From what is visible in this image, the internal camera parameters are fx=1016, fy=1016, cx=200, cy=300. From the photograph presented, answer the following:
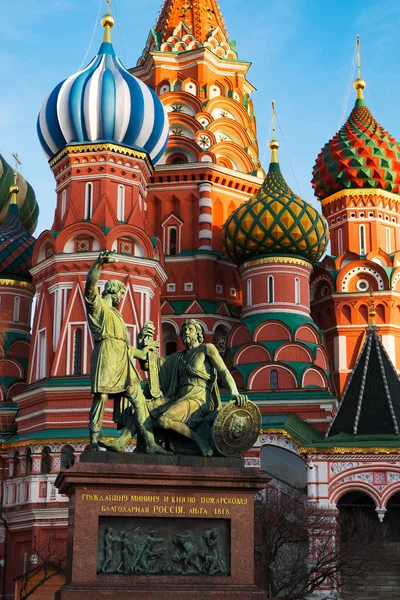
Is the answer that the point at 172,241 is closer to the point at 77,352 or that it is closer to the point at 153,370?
the point at 77,352

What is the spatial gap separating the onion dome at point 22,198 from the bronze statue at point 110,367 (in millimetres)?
30229

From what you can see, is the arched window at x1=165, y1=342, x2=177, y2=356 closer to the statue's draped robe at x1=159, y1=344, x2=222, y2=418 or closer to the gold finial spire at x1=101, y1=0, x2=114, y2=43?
the gold finial spire at x1=101, y1=0, x2=114, y2=43

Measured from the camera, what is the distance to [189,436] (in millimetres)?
12523

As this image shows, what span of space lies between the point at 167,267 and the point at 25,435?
8731 mm

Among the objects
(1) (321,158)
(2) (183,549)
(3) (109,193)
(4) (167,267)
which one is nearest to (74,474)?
(2) (183,549)

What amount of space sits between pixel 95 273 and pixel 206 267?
22970 millimetres

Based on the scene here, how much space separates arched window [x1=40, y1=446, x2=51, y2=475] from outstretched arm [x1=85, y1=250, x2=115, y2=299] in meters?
17.1

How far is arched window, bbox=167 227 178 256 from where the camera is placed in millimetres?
36250

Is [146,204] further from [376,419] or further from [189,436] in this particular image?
[189,436]

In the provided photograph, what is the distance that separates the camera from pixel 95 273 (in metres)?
12.5

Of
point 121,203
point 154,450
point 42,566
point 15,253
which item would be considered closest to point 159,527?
point 154,450

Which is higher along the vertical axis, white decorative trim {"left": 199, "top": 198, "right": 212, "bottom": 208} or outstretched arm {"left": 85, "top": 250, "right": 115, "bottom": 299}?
white decorative trim {"left": 199, "top": 198, "right": 212, "bottom": 208}

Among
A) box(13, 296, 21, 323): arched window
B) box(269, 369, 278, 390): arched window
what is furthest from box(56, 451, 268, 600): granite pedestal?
box(13, 296, 21, 323): arched window

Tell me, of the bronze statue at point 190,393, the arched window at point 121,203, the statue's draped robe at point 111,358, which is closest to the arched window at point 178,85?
the arched window at point 121,203
